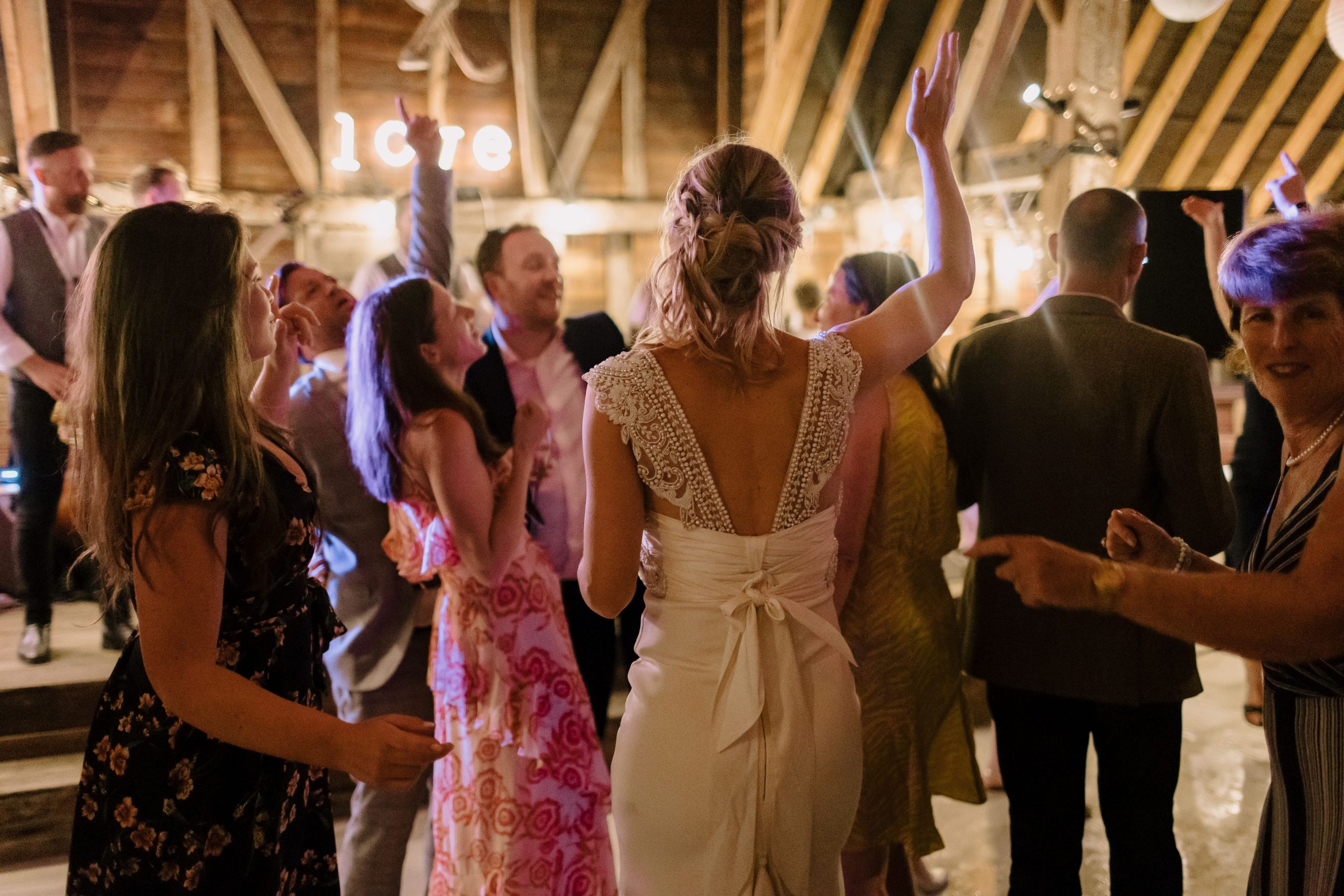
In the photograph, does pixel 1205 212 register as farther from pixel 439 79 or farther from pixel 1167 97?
pixel 439 79

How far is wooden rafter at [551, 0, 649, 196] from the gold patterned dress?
554 centimetres

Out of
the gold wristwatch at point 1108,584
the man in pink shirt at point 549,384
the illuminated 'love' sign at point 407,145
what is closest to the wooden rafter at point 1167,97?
the illuminated 'love' sign at point 407,145

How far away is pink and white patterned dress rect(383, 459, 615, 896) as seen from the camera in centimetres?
205

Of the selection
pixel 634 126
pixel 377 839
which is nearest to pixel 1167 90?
pixel 634 126

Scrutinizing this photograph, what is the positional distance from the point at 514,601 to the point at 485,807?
436mm

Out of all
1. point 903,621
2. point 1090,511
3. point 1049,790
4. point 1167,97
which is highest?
point 1167,97

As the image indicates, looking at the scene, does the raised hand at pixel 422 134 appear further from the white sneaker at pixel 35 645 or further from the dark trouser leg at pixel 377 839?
the white sneaker at pixel 35 645

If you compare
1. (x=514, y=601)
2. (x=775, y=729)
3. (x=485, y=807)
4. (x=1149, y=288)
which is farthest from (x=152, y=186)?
(x=1149, y=288)

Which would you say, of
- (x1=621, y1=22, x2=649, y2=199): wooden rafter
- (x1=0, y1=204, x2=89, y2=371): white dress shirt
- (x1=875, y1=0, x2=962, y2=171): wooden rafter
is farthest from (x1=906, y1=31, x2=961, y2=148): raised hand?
(x1=621, y1=22, x2=649, y2=199): wooden rafter

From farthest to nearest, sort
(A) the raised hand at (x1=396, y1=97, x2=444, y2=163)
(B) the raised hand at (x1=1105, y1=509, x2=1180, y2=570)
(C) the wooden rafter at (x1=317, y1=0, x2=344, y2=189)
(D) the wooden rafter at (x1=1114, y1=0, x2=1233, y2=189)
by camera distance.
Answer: (D) the wooden rafter at (x1=1114, y1=0, x2=1233, y2=189), (C) the wooden rafter at (x1=317, y1=0, x2=344, y2=189), (A) the raised hand at (x1=396, y1=97, x2=444, y2=163), (B) the raised hand at (x1=1105, y1=509, x2=1180, y2=570)

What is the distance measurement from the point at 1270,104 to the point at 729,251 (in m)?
8.00

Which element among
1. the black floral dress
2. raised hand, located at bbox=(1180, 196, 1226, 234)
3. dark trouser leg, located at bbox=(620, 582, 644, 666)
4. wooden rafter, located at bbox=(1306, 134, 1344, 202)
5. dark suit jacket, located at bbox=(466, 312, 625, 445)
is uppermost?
wooden rafter, located at bbox=(1306, 134, 1344, 202)

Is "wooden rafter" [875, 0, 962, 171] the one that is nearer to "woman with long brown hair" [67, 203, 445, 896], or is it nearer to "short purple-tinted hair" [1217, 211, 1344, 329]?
"short purple-tinted hair" [1217, 211, 1344, 329]

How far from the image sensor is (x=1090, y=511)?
1.97m
